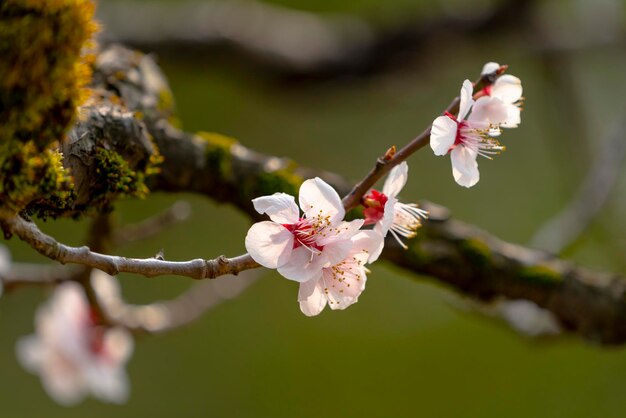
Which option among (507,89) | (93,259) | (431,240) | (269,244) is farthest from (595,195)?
(93,259)

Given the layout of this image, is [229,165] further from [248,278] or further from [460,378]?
[460,378]

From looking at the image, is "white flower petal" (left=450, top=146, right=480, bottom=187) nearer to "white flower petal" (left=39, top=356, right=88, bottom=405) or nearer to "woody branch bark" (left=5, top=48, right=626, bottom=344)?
"woody branch bark" (left=5, top=48, right=626, bottom=344)

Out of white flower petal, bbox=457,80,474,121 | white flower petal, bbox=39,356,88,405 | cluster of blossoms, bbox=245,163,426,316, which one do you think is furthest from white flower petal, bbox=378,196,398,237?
white flower petal, bbox=39,356,88,405

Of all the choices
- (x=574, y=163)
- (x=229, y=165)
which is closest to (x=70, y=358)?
(x=229, y=165)

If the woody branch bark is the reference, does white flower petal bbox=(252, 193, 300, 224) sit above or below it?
above

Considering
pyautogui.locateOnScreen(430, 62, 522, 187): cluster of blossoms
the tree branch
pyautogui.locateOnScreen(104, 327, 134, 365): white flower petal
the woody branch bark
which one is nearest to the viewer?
the tree branch

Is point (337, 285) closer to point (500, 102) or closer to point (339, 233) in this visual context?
point (339, 233)
